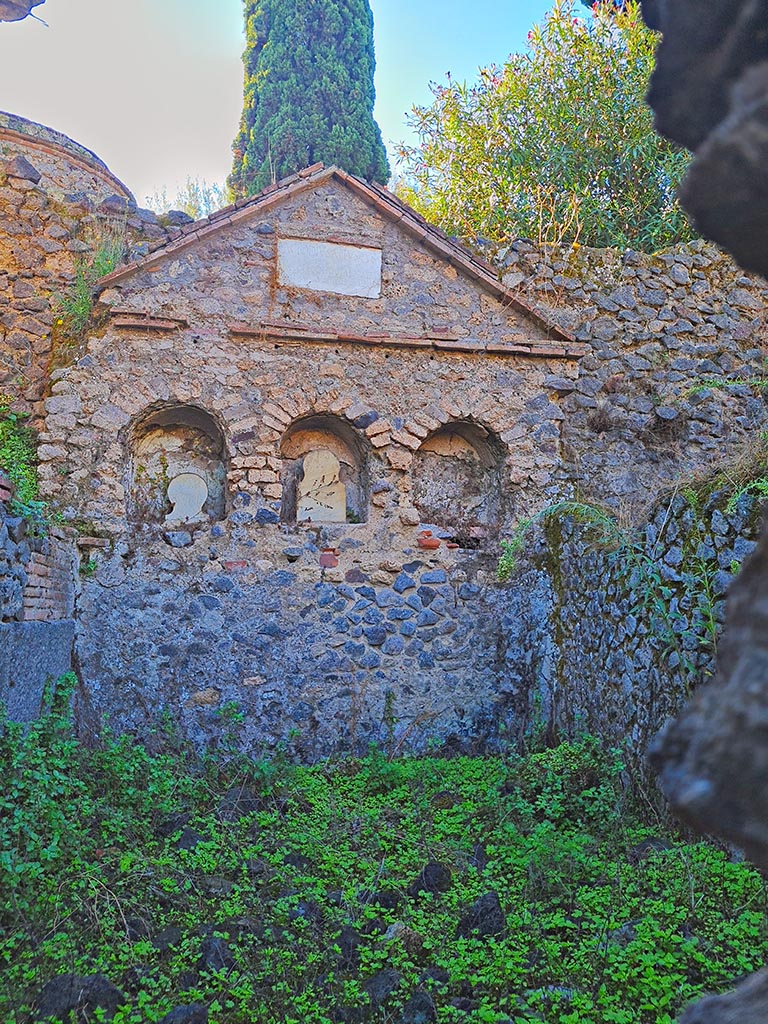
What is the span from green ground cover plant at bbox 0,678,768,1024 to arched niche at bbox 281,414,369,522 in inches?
109

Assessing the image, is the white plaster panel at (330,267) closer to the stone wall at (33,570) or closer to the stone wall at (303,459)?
the stone wall at (303,459)

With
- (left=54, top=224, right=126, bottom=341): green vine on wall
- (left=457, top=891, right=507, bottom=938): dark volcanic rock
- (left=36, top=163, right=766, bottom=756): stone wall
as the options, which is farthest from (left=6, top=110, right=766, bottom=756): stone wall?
(left=457, top=891, right=507, bottom=938): dark volcanic rock

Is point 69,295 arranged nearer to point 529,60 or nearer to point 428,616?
point 428,616

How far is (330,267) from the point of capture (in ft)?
24.8

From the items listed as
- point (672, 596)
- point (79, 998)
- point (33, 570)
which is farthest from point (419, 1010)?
point (33, 570)

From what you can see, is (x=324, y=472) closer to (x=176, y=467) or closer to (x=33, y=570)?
(x=176, y=467)

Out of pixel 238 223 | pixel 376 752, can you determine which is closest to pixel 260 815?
pixel 376 752

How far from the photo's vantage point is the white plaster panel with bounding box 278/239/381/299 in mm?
7459

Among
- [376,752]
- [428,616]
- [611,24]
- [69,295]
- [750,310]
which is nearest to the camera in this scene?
[376,752]

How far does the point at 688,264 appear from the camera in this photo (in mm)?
8891

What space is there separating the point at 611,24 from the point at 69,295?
9.57 m

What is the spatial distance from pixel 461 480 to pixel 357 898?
4.50m

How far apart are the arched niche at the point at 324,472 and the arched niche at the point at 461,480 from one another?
0.56 meters

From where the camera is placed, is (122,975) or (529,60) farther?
(529,60)
